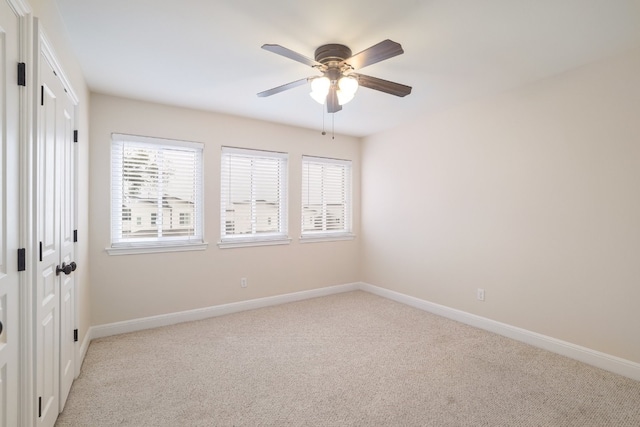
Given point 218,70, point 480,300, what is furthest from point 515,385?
point 218,70

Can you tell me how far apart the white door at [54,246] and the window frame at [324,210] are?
284 cm

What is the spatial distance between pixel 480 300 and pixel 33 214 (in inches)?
154

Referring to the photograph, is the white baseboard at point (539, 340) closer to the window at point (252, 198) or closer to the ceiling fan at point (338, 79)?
the window at point (252, 198)

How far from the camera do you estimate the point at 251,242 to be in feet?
14.0

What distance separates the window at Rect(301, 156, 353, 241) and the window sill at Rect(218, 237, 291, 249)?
35cm

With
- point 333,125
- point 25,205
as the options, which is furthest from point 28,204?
point 333,125

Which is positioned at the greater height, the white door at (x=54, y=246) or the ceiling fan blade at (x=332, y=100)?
the ceiling fan blade at (x=332, y=100)

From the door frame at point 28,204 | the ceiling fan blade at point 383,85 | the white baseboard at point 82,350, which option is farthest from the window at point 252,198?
the door frame at point 28,204

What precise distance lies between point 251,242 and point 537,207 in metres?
3.25

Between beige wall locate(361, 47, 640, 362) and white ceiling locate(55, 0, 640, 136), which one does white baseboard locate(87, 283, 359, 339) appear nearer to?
beige wall locate(361, 47, 640, 362)

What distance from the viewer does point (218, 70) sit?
2846 mm

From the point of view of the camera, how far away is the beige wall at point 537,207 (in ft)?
8.58

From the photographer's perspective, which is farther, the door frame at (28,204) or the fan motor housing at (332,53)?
the fan motor housing at (332,53)

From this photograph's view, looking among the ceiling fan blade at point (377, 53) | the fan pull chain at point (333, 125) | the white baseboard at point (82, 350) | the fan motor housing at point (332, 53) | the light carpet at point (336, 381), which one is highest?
the fan pull chain at point (333, 125)
